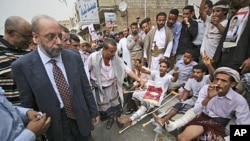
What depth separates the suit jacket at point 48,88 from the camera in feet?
5.94

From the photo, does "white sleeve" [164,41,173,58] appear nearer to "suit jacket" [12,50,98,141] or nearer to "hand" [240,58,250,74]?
"hand" [240,58,250,74]

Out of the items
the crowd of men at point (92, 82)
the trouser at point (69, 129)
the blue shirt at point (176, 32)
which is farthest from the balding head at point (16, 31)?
the blue shirt at point (176, 32)

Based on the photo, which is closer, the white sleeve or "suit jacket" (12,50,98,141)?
"suit jacket" (12,50,98,141)

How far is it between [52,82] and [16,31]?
2.87 feet

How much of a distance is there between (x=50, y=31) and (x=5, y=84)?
2.98ft

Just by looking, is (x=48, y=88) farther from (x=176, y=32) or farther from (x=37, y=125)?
(x=176, y=32)

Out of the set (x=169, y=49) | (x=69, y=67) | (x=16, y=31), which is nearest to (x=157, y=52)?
(x=169, y=49)

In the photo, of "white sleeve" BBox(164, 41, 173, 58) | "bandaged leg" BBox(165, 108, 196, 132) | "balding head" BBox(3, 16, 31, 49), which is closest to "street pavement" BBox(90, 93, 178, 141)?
"bandaged leg" BBox(165, 108, 196, 132)

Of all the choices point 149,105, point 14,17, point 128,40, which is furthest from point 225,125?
point 128,40

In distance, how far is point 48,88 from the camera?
185 cm

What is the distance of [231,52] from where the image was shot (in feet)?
9.39

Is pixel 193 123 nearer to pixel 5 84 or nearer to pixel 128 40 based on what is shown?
pixel 5 84

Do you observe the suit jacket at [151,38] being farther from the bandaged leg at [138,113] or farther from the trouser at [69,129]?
the trouser at [69,129]

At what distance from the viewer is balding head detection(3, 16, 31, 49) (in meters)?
2.14
